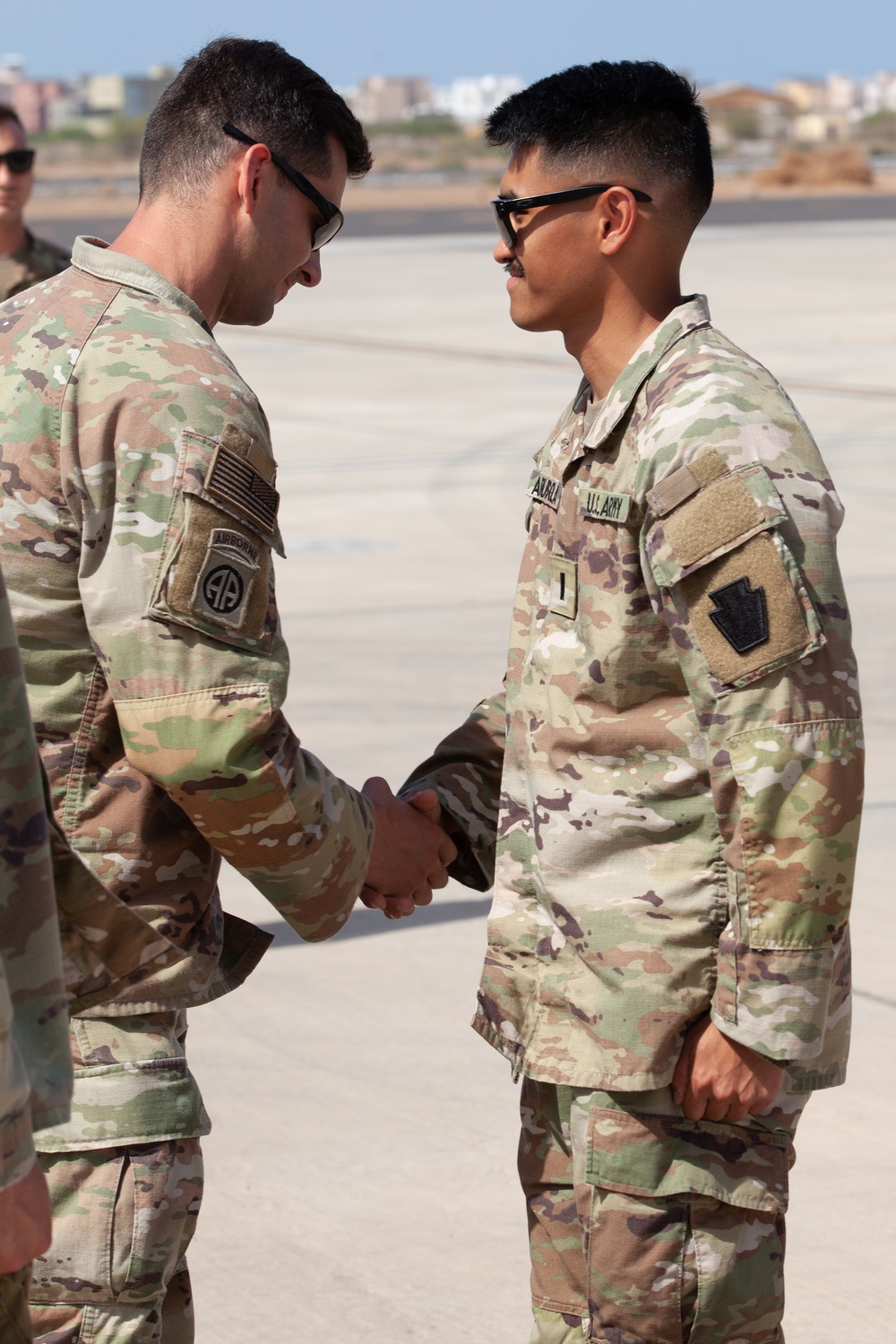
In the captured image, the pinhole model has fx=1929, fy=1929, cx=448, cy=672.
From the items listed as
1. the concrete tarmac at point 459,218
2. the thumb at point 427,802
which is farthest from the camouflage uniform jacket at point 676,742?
the concrete tarmac at point 459,218

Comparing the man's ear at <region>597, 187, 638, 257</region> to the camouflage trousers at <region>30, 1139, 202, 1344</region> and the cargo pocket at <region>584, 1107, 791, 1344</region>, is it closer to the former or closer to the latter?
the cargo pocket at <region>584, 1107, 791, 1344</region>

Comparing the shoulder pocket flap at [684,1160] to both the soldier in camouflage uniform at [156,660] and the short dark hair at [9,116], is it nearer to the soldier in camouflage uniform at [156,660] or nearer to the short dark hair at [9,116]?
the soldier in camouflage uniform at [156,660]

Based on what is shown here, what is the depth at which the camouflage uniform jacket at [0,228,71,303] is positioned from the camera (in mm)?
7438

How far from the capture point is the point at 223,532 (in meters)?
2.49

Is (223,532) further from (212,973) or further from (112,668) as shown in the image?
(212,973)

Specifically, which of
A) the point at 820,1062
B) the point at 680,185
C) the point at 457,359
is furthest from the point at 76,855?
the point at 457,359

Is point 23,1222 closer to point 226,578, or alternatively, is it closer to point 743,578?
point 226,578

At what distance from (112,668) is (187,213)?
0.69 m

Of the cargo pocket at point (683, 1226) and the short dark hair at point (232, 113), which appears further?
the short dark hair at point (232, 113)

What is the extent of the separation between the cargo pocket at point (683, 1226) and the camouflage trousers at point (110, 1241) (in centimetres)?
57

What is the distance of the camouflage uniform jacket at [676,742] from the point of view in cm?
239

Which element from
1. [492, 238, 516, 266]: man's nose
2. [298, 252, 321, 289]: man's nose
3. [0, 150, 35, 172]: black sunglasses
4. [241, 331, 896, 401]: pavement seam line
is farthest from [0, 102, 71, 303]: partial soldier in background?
[241, 331, 896, 401]: pavement seam line

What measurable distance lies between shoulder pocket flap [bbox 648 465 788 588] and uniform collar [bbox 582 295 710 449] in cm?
25

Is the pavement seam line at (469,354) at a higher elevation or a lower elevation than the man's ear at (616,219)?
higher
